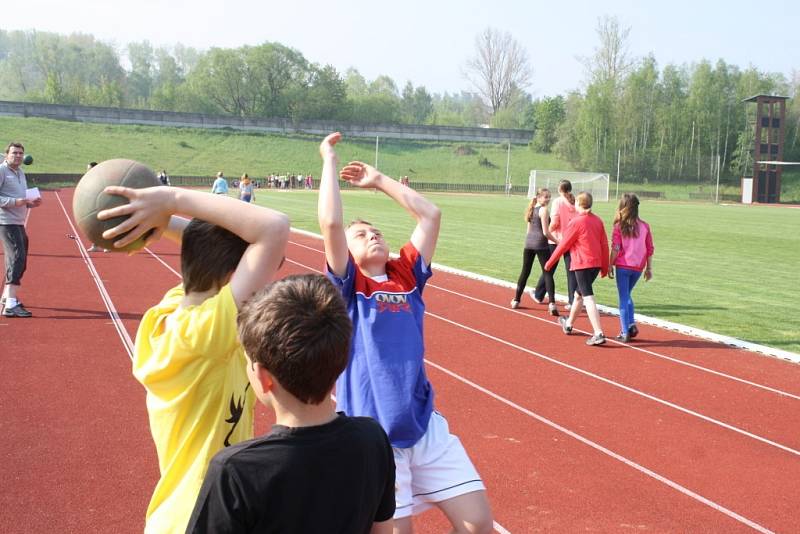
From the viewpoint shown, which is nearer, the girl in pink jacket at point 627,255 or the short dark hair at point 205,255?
the short dark hair at point 205,255

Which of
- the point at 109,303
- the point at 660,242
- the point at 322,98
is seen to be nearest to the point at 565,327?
the point at 109,303

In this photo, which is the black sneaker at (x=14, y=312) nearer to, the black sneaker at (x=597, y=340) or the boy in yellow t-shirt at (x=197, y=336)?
the black sneaker at (x=597, y=340)

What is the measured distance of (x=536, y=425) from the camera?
627 cm

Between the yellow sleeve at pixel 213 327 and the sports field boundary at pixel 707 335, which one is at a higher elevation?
the yellow sleeve at pixel 213 327

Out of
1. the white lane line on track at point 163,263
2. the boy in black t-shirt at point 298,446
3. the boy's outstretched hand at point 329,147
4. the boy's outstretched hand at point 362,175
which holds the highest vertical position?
the boy's outstretched hand at point 329,147

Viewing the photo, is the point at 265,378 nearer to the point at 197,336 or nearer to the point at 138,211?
the point at 197,336

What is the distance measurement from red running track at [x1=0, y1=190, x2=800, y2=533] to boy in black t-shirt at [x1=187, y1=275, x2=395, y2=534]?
9.34 ft

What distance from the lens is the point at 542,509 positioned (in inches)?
185

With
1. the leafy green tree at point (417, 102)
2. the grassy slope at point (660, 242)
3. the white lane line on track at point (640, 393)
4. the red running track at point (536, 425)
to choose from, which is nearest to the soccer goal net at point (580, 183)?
the grassy slope at point (660, 242)

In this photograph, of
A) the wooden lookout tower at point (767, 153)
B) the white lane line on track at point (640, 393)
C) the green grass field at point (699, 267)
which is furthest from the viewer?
the wooden lookout tower at point (767, 153)

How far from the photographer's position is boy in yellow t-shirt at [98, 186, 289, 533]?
86.6 inches

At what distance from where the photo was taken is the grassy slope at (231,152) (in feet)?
231

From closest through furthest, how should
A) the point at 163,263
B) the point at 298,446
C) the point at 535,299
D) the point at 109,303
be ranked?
the point at 298,446
the point at 109,303
the point at 535,299
the point at 163,263

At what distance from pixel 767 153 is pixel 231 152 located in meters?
55.3
